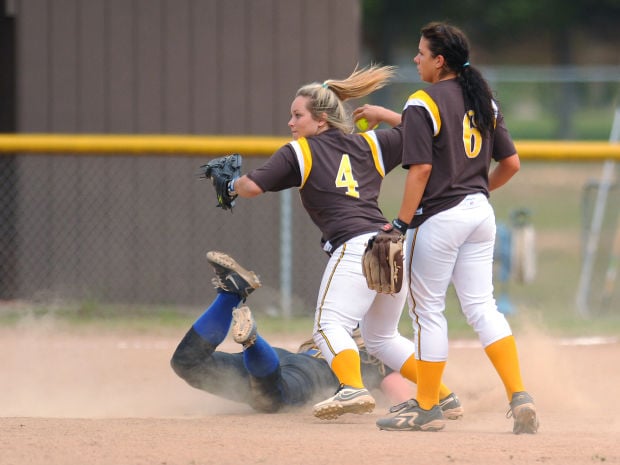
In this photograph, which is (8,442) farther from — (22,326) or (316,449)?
(22,326)

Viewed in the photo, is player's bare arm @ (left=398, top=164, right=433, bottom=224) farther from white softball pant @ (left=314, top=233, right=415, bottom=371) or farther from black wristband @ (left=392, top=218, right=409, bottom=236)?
white softball pant @ (left=314, top=233, right=415, bottom=371)

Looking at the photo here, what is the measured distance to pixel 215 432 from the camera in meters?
4.65

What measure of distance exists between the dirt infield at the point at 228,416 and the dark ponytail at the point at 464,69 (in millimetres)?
1404

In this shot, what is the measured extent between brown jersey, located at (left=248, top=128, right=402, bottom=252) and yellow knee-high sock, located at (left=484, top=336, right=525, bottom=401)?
80 centimetres

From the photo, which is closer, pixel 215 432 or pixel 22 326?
pixel 215 432

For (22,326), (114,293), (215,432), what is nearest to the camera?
(215,432)

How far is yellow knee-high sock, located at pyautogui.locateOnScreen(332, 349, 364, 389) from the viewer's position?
4.95 metres

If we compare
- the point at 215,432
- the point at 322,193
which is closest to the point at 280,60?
A: the point at 322,193

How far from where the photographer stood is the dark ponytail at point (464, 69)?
482 centimetres

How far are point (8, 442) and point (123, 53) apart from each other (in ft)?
17.7

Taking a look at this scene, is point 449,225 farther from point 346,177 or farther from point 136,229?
point 136,229

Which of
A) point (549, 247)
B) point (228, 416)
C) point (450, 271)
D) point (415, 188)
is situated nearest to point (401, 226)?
point (415, 188)

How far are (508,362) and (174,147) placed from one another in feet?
14.0

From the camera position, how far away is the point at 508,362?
4875 millimetres
